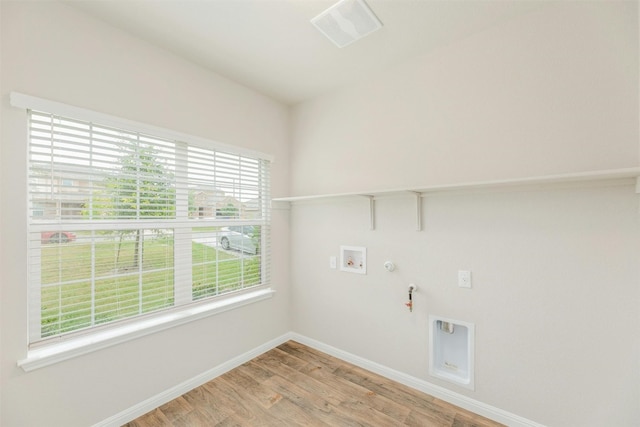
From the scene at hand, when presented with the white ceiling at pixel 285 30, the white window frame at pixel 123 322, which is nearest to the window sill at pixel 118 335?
the white window frame at pixel 123 322

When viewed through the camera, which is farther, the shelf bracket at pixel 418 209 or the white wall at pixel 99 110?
the shelf bracket at pixel 418 209

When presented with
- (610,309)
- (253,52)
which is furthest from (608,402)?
(253,52)

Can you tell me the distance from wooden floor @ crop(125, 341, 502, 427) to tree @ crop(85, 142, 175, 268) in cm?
115

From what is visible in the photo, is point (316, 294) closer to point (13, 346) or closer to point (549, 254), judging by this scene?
point (549, 254)

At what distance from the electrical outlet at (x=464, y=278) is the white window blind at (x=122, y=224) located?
193 centimetres

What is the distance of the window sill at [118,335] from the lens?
155 centimetres

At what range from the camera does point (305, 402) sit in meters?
2.08

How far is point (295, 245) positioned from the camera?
3.08 metres

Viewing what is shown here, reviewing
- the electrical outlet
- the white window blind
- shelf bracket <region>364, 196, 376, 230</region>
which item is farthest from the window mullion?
the electrical outlet

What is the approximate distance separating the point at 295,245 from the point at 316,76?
1.73 meters

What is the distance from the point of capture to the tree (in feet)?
6.06

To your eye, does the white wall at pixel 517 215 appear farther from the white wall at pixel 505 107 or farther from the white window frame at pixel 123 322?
the white window frame at pixel 123 322

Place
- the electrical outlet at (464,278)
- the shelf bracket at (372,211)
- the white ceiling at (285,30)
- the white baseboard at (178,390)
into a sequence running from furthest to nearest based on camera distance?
the shelf bracket at (372,211)
the electrical outlet at (464,278)
the white baseboard at (178,390)
the white ceiling at (285,30)

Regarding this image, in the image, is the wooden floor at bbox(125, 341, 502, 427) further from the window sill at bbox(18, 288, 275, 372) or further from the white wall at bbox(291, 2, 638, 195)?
the white wall at bbox(291, 2, 638, 195)
